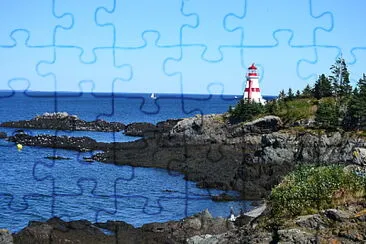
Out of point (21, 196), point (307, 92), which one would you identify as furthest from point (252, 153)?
point (21, 196)

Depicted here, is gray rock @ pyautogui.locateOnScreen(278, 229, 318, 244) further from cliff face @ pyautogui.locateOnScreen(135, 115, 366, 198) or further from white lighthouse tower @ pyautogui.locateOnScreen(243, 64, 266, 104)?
white lighthouse tower @ pyautogui.locateOnScreen(243, 64, 266, 104)

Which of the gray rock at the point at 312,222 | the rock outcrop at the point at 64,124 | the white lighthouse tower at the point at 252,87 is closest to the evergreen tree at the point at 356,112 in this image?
the white lighthouse tower at the point at 252,87

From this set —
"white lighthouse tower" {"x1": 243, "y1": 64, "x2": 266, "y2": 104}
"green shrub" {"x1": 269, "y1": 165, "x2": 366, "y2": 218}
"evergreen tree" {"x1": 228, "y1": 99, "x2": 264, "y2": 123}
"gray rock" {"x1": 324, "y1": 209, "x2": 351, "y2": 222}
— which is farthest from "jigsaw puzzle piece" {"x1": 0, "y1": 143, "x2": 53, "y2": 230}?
"white lighthouse tower" {"x1": 243, "y1": 64, "x2": 266, "y2": 104}

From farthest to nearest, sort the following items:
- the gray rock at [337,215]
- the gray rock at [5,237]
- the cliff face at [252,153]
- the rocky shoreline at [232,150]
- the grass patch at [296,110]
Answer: the grass patch at [296,110] → the rocky shoreline at [232,150] → the cliff face at [252,153] → the gray rock at [5,237] → the gray rock at [337,215]

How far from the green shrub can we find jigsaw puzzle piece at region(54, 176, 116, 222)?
501 inches

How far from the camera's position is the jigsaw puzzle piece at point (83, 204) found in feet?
75.0

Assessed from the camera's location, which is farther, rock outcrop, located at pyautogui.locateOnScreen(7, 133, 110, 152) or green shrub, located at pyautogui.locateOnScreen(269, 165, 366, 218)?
rock outcrop, located at pyautogui.locateOnScreen(7, 133, 110, 152)

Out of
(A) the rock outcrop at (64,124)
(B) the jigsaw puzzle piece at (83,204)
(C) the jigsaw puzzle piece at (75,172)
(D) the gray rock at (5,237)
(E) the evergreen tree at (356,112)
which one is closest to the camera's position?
(D) the gray rock at (5,237)

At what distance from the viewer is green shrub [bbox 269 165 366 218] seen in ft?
33.3

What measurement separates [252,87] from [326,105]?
1168cm

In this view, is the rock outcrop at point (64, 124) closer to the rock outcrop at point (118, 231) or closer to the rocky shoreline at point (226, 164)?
the rocky shoreline at point (226, 164)

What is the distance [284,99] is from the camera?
→ 48.4 meters

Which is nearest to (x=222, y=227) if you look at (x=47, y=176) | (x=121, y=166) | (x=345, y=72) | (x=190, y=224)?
(x=190, y=224)

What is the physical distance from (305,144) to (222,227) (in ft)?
60.6
